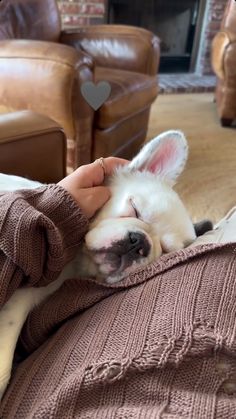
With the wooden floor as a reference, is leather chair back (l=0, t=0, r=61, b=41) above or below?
above

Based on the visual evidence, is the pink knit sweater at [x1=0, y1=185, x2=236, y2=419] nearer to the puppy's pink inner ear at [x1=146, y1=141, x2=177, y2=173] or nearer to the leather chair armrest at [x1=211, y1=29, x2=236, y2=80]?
the puppy's pink inner ear at [x1=146, y1=141, x2=177, y2=173]

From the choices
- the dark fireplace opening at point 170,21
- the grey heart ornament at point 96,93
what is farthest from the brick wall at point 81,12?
the grey heart ornament at point 96,93

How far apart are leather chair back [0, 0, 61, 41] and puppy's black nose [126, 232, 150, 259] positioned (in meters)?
1.89

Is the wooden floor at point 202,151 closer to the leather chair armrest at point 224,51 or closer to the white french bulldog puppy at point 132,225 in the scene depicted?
A: the leather chair armrest at point 224,51

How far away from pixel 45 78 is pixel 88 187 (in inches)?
41.6

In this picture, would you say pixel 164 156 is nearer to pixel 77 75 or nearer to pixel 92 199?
pixel 92 199

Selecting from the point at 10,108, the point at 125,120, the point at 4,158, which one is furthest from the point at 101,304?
the point at 125,120

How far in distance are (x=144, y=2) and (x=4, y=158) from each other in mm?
3700

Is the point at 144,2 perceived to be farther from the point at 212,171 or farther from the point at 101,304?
the point at 101,304

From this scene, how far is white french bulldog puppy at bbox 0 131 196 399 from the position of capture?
787 mm

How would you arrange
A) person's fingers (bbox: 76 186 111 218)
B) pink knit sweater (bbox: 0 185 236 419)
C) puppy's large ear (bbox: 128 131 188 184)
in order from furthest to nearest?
1. puppy's large ear (bbox: 128 131 188 184)
2. person's fingers (bbox: 76 186 111 218)
3. pink knit sweater (bbox: 0 185 236 419)

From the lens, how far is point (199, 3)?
427 cm

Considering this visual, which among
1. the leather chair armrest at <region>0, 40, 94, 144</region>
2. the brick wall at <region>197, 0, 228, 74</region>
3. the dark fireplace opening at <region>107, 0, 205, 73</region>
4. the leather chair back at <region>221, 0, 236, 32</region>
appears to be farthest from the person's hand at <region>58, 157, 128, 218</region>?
the brick wall at <region>197, 0, 228, 74</region>

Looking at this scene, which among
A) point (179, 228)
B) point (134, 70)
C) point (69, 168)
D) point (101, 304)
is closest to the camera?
point (101, 304)
